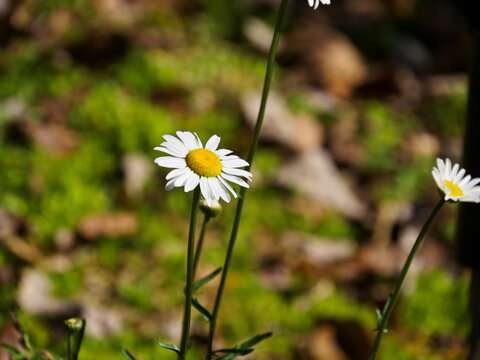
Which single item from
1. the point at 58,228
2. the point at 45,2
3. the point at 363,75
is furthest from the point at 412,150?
the point at 45,2

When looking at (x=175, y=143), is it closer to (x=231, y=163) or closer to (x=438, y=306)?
(x=231, y=163)

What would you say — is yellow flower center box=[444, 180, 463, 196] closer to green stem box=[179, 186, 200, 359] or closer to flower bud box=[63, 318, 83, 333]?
green stem box=[179, 186, 200, 359]

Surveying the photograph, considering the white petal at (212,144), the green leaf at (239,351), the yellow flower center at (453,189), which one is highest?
the white petal at (212,144)

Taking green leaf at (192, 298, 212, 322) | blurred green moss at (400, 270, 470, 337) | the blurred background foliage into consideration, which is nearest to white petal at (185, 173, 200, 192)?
green leaf at (192, 298, 212, 322)

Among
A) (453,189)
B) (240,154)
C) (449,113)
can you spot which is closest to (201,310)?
(453,189)

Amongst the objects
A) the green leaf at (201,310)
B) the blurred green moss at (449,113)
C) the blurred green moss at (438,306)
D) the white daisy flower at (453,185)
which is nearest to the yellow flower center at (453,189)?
the white daisy flower at (453,185)

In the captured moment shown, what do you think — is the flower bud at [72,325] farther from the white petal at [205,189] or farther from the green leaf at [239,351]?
the white petal at [205,189]

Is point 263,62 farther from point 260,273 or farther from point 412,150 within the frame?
point 260,273
